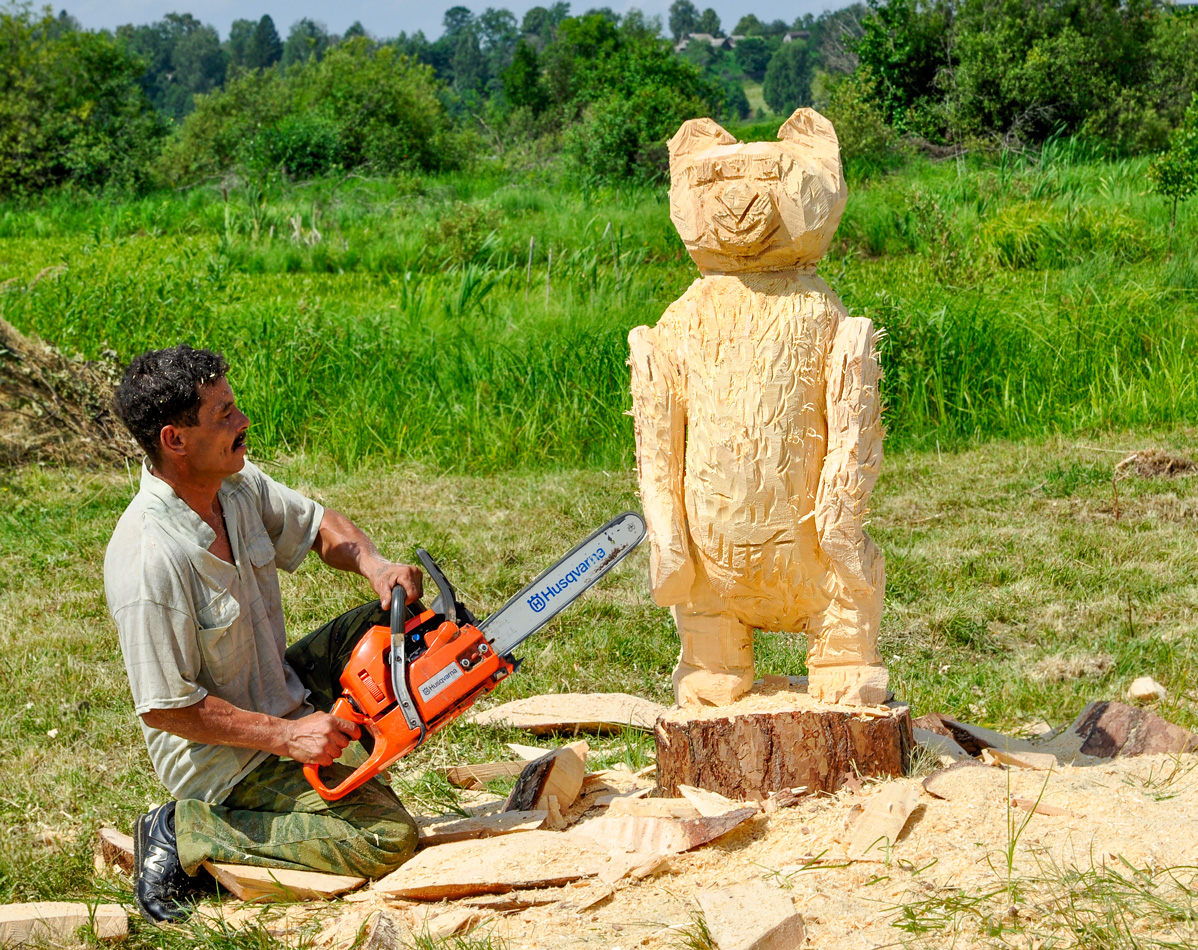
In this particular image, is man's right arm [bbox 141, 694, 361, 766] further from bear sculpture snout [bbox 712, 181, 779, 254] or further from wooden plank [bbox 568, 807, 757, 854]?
bear sculpture snout [bbox 712, 181, 779, 254]

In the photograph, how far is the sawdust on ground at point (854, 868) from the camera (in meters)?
2.65

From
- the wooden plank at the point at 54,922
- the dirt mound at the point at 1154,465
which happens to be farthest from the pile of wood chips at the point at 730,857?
the dirt mound at the point at 1154,465

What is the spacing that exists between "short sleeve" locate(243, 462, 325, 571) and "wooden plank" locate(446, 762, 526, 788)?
3.00ft

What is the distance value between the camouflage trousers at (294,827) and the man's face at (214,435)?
0.83 m

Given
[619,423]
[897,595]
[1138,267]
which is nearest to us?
[897,595]

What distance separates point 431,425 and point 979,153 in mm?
10098

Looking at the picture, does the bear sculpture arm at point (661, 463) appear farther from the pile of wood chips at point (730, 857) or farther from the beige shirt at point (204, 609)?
the beige shirt at point (204, 609)

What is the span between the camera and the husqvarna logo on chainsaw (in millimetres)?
3279

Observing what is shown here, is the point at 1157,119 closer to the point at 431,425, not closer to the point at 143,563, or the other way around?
the point at 431,425

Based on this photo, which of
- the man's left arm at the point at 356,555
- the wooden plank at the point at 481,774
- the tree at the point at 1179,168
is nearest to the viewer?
the man's left arm at the point at 356,555

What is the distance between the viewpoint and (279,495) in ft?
11.6

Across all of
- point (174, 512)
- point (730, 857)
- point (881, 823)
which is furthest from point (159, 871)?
point (881, 823)

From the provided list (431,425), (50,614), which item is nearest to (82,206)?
(431,425)

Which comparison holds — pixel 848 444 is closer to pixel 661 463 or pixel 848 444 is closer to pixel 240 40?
pixel 661 463
